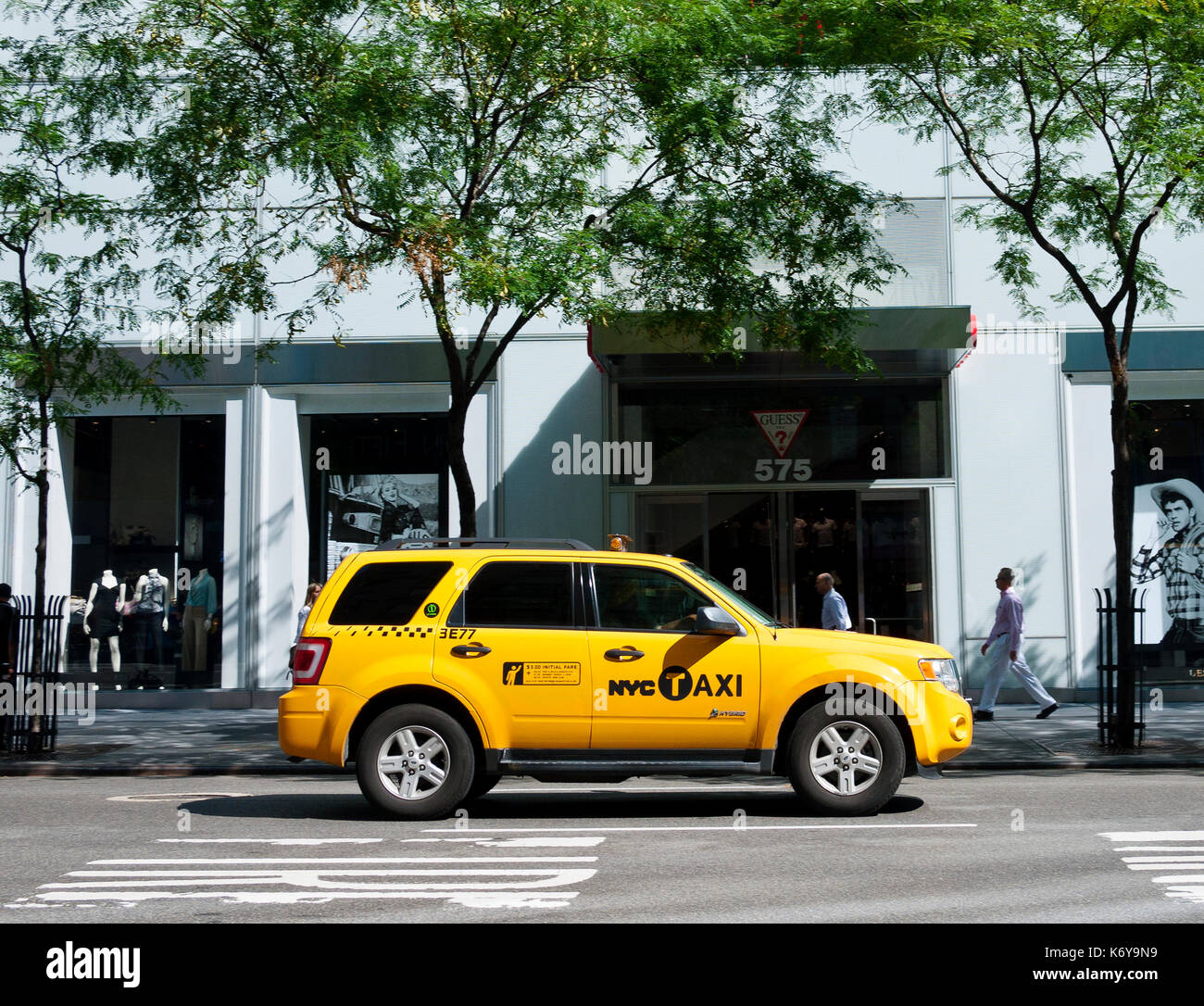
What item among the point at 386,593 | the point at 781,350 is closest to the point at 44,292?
the point at 386,593

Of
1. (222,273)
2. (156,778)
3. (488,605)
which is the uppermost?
(222,273)

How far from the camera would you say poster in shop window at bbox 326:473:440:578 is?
19406 mm

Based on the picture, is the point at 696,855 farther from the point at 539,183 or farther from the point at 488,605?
the point at 539,183

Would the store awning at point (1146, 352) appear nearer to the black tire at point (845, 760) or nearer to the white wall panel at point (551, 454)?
the white wall panel at point (551, 454)

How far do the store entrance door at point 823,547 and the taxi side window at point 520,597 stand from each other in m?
9.33

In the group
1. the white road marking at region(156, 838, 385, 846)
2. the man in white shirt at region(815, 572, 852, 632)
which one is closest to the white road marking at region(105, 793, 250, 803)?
the white road marking at region(156, 838, 385, 846)

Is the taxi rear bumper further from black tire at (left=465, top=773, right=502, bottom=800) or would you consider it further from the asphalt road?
black tire at (left=465, top=773, right=502, bottom=800)

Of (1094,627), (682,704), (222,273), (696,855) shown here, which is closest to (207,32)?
(222,273)

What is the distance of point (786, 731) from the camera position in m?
9.29

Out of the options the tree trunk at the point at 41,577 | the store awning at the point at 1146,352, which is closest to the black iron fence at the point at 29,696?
the tree trunk at the point at 41,577

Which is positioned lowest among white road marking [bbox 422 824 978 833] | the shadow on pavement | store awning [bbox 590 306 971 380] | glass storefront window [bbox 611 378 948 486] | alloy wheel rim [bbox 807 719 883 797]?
the shadow on pavement

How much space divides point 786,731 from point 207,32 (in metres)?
9.96

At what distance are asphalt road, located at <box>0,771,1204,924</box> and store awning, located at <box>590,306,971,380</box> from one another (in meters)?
6.55
